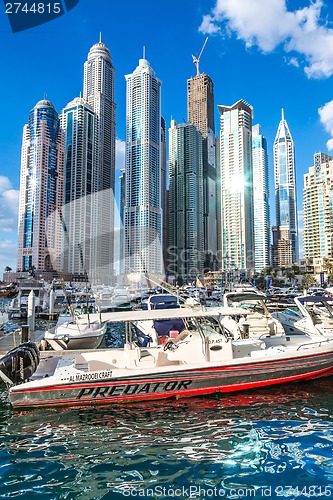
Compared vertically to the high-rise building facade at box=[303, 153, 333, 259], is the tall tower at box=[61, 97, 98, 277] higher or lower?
higher

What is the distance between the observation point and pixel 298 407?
9.14m

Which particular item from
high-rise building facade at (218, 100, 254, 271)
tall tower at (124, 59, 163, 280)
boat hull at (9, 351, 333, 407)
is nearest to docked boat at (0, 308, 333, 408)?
boat hull at (9, 351, 333, 407)

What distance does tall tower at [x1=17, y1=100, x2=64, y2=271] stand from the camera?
10919 centimetres

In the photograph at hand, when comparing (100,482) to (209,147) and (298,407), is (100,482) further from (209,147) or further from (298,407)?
(209,147)

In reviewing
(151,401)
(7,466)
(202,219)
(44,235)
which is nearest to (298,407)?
(151,401)

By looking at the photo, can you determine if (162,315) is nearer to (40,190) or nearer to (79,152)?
(40,190)

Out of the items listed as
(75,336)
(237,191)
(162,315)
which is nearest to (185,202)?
(237,191)

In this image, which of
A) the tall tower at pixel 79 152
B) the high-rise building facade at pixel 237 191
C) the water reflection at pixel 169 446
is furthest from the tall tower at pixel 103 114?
the water reflection at pixel 169 446

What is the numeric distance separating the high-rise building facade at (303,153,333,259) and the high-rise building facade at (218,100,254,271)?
27153 mm

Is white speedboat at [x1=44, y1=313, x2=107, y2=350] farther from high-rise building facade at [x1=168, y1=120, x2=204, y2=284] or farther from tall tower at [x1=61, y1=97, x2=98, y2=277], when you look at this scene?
high-rise building facade at [x1=168, y1=120, x2=204, y2=284]

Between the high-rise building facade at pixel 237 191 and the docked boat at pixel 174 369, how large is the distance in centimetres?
13682

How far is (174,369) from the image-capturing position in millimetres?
9750

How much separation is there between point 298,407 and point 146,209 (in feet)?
394

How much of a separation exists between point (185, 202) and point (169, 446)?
151 metres
